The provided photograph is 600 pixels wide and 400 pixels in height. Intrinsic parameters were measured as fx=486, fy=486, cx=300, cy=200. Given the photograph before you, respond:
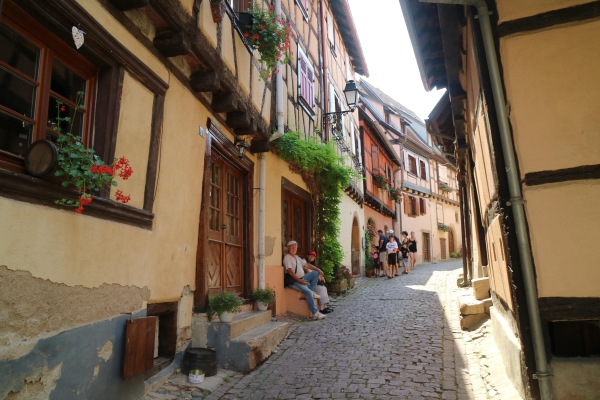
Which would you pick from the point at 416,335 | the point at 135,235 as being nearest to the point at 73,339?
the point at 135,235

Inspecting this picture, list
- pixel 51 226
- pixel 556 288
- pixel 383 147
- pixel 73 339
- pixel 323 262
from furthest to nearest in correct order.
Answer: pixel 383 147
pixel 323 262
pixel 556 288
pixel 73 339
pixel 51 226

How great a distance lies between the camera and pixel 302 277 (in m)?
8.17

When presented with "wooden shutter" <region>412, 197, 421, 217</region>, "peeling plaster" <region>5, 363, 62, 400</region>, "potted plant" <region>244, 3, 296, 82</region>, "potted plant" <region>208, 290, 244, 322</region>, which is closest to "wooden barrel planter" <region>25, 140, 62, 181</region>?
"peeling plaster" <region>5, 363, 62, 400</region>

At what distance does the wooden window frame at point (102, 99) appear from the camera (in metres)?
2.71

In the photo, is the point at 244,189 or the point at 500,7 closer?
the point at 500,7

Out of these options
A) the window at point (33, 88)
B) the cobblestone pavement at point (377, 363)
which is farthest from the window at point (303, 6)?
the window at point (33, 88)

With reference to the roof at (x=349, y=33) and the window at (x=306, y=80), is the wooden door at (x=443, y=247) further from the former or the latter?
the window at (x=306, y=80)

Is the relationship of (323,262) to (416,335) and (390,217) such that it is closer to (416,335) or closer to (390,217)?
(416,335)

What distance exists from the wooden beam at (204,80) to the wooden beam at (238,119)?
1.02m

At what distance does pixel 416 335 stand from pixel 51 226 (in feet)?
Answer: 16.3

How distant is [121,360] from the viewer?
3.62 meters

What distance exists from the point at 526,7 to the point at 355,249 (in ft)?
41.7

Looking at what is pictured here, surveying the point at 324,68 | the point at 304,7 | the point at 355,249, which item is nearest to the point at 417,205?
the point at 355,249

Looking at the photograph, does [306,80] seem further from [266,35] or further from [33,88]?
[33,88]
